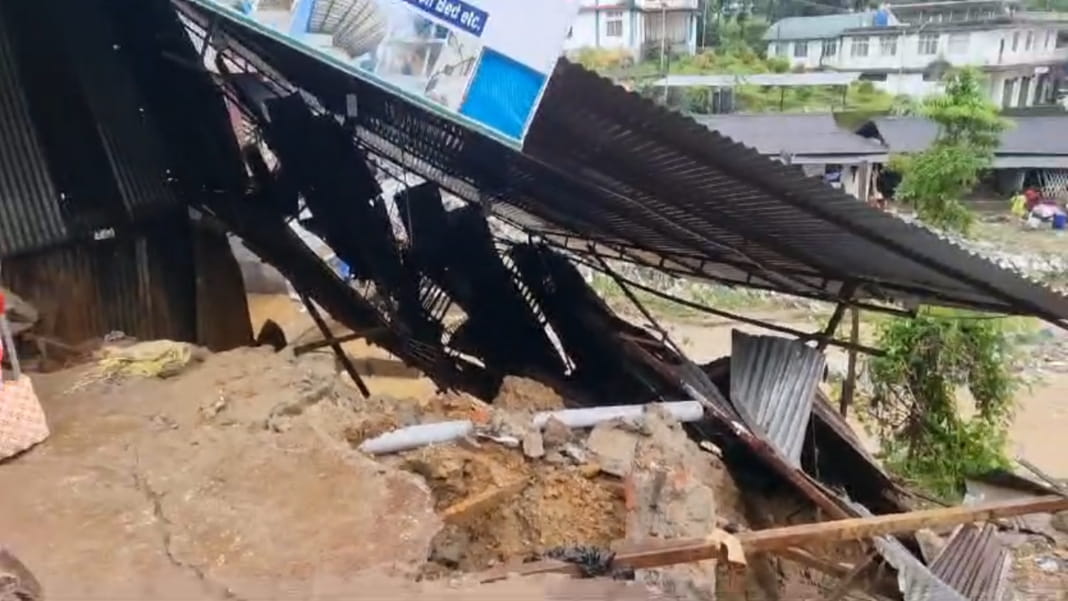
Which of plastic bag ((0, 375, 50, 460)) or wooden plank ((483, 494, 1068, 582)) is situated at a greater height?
plastic bag ((0, 375, 50, 460))

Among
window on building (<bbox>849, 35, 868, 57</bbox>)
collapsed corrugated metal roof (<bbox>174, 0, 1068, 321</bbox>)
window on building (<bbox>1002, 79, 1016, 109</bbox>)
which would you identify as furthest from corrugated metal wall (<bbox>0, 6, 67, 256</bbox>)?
window on building (<bbox>1002, 79, 1016, 109</bbox>)

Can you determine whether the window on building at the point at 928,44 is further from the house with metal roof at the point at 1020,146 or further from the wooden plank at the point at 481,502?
the wooden plank at the point at 481,502

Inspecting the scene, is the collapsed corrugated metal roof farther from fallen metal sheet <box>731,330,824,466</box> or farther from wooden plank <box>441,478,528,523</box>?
wooden plank <box>441,478,528,523</box>

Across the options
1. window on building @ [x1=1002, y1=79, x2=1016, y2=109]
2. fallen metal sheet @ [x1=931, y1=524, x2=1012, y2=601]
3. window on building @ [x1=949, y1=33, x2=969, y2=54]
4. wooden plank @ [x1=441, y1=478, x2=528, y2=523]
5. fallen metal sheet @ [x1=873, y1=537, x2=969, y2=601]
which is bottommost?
window on building @ [x1=1002, y1=79, x2=1016, y2=109]

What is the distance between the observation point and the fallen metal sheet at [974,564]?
475cm

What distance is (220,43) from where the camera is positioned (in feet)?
19.0

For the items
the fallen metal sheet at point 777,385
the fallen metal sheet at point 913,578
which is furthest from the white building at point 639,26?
the fallen metal sheet at point 913,578

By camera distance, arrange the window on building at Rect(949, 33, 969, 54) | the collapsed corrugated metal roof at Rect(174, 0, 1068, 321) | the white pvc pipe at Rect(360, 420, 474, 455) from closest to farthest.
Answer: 1. the white pvc pipe at Rect(360, 420, 474, 455)
2. the collapsed corrugated metal roof at Rect(174, 0, 1068, 321)
3. the window on building at Rect(949, 33, 969, 54)

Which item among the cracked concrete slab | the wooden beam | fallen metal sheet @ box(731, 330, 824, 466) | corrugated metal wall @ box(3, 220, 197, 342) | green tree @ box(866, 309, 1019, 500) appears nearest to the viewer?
the cracked concrete slab

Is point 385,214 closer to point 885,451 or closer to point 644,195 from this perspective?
point 644,195

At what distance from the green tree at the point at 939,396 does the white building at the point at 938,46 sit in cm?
2601

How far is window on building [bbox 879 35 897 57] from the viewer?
3438 centimetres

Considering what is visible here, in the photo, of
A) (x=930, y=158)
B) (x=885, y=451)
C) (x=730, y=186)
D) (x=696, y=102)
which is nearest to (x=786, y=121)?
(x=696, y=102)

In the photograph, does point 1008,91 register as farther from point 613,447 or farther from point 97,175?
point 613,447
